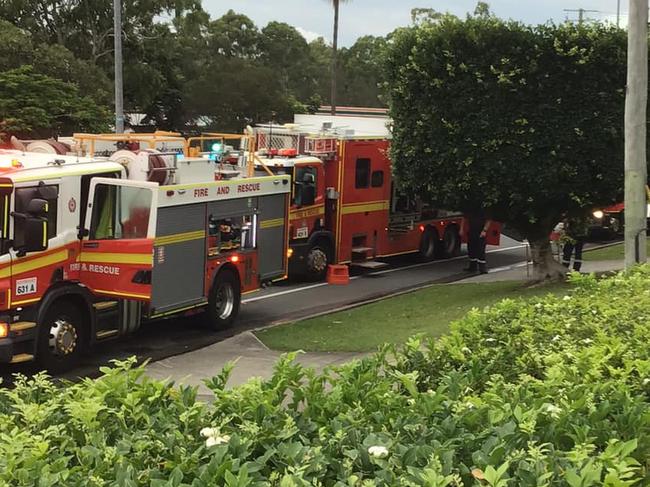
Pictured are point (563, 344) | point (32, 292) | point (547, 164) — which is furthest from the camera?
point (547, 164)

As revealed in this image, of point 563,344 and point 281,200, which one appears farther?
point 281,200

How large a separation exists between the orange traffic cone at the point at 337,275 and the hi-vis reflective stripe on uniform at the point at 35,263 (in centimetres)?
781

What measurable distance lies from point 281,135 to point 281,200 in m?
4.88

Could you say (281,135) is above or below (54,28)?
below

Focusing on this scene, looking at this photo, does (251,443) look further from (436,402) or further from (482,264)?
(482,264)

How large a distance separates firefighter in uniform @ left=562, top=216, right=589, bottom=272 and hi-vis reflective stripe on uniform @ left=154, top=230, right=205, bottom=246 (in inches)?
270

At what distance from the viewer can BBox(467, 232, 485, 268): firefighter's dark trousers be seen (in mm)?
18859

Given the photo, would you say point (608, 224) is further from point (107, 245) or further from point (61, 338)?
point (61, 338)

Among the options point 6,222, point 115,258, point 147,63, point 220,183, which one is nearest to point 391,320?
point 220,183

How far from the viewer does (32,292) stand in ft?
32.3

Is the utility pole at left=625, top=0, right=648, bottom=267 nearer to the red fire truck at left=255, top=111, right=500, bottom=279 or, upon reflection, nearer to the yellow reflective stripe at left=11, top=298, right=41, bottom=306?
the red fire truck at left=255, top=111, right=500, bottom=279

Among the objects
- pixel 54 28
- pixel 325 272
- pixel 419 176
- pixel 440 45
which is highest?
pixel 54 28

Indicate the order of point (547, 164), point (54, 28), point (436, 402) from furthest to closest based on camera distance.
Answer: point (54, 28) < point (547, 164) < point (436, 402)

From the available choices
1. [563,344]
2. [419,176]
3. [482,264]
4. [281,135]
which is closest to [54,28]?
[281,135]
